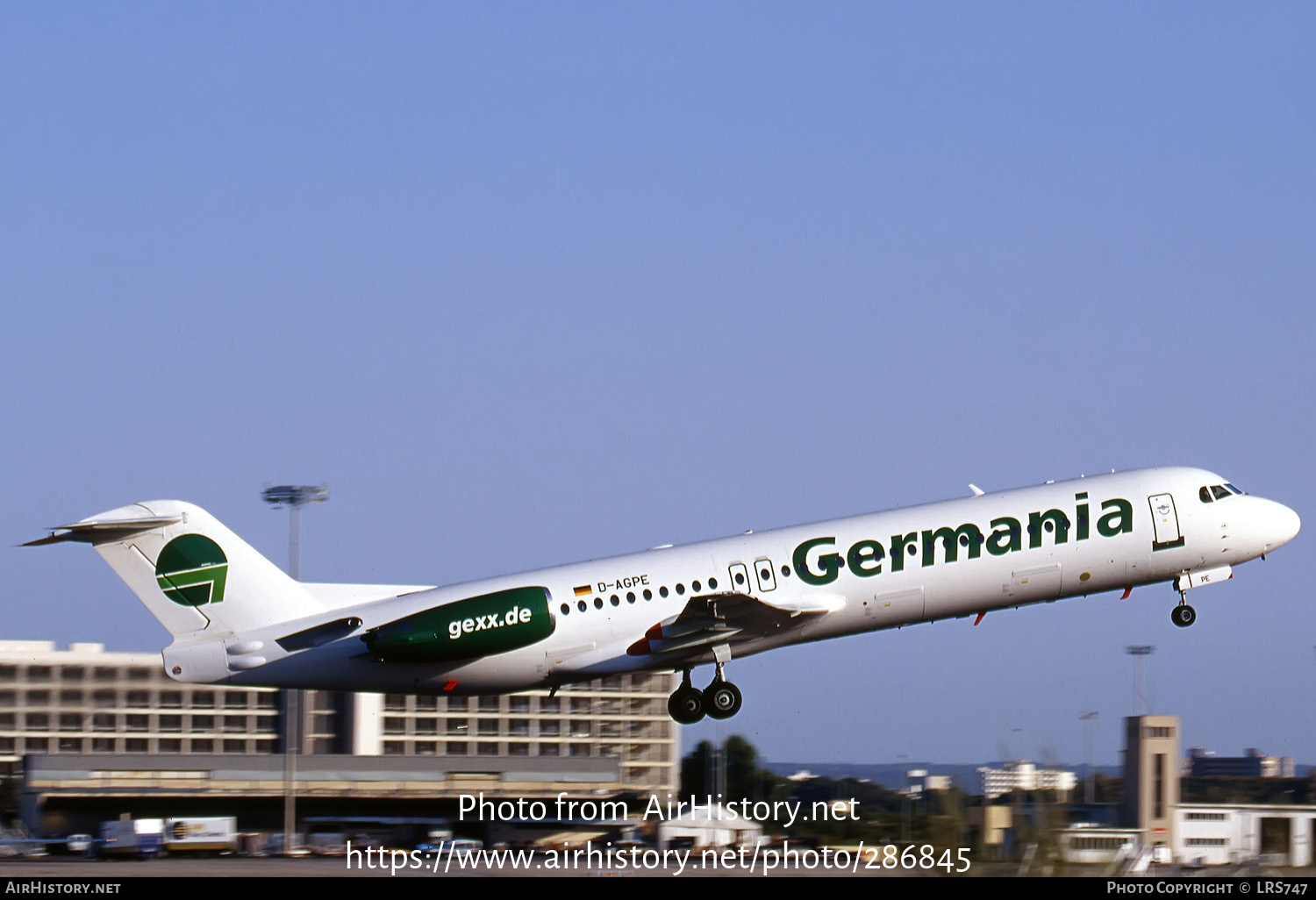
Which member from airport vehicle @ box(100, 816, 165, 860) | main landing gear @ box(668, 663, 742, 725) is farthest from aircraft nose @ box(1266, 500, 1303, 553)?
airport vehicle @ box(100, 816, 165, 860)

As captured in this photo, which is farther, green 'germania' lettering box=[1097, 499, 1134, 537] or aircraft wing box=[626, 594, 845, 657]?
green 'germania' lettering box=[1097, 499, 1134, 537]

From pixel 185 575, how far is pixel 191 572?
0.12m

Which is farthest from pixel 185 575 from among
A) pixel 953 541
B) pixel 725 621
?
pixel 953 541

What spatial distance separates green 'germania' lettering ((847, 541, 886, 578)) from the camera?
30.2 m

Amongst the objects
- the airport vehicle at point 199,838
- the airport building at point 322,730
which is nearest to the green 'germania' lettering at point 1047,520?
the airport vehicle at point 199,838

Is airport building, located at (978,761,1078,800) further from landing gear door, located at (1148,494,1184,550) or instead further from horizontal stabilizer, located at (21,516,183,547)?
horizontal stabilizer, located at (21,516,183,547)

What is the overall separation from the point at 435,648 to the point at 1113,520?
12.2 meters

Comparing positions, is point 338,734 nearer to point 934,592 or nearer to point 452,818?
point 452,818

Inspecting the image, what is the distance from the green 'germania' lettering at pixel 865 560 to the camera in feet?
99.2

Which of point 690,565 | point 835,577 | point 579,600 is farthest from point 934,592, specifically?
point 579,600

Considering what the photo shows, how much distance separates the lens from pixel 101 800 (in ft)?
192

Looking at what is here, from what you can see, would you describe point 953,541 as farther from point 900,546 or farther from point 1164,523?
point 1164,523

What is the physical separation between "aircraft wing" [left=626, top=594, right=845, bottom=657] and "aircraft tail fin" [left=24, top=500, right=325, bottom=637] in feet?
19.8
